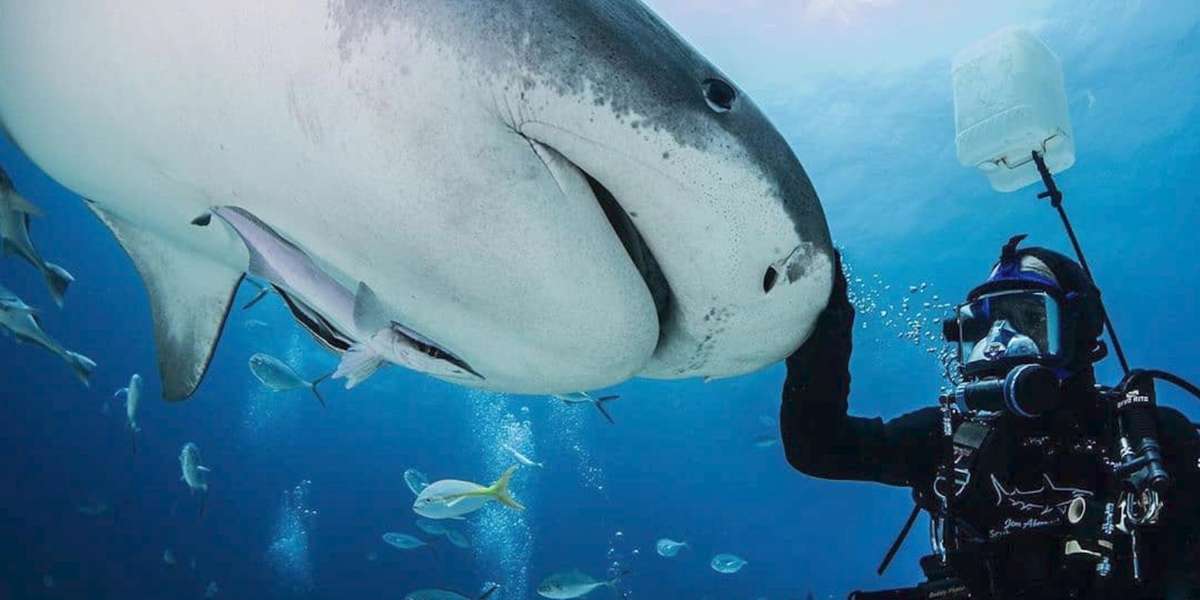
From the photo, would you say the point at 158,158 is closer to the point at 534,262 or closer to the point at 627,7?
the point at 534,262

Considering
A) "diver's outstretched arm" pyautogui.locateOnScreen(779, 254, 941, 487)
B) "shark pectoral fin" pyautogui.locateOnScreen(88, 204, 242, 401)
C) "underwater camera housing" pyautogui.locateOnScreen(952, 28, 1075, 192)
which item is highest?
"underwater camera housing" pyautogui.locateOnScreen(952, 28, 1075, 192)

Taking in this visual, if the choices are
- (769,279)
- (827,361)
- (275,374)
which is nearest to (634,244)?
(769,279)

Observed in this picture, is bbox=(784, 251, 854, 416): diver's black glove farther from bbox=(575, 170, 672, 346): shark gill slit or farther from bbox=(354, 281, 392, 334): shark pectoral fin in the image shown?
bbox=(354, 281, 392, 334): shark pectoral fin

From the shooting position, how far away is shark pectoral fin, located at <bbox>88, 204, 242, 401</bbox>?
101 inches

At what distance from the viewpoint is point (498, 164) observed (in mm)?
1176

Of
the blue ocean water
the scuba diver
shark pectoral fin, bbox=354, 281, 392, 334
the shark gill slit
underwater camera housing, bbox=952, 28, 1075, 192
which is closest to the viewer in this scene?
the shark gill slit

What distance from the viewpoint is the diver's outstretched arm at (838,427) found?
197 centimetres

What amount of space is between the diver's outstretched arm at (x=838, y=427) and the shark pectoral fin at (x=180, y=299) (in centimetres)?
203

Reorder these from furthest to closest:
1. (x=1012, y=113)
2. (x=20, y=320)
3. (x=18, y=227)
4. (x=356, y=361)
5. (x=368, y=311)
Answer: (x=20, y=320) < (x=18, y=227) < (x=1012, y=113) < (x=356, y=361) < (x=368, y=311)

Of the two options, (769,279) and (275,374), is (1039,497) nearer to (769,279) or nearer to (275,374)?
(769,279)

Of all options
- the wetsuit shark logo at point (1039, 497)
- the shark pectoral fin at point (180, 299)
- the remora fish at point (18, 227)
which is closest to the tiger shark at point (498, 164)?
the shark pectoral fin at point (180, 299)

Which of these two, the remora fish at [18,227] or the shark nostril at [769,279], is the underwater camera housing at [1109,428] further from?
the remora fish at [18,227]

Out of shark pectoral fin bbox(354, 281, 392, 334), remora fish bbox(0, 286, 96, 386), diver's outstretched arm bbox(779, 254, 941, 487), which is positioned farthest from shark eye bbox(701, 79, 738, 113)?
remora fish bbox(0, 286, 96, 386)

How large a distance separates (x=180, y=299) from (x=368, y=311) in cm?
170
